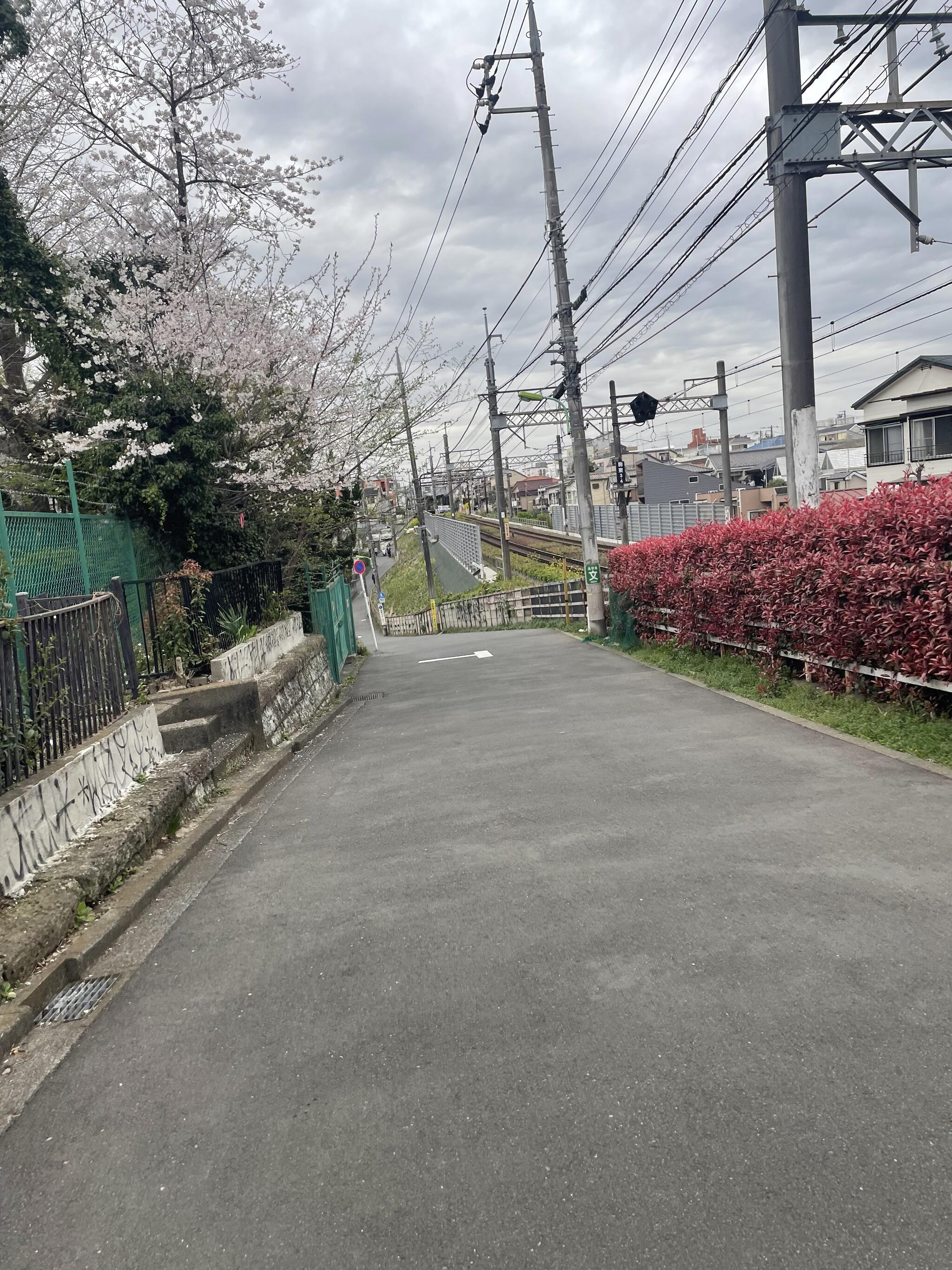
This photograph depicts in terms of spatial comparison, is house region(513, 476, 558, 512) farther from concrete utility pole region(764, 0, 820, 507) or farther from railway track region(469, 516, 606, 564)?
concrete utility pole region(764, 0, 820, 507)

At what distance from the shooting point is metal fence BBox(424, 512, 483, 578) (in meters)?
47.0

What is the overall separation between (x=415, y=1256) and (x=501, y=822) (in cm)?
401

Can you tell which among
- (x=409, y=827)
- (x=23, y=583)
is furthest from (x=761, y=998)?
(x=23, y=583)

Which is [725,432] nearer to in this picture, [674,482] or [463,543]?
[463,543]

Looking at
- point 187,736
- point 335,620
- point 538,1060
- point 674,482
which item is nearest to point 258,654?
point 187,736

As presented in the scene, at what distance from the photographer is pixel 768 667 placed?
10.9 m

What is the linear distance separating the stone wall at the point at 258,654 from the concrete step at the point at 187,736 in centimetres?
107

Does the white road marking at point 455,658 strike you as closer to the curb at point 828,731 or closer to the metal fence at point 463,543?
the curb at point 828,731

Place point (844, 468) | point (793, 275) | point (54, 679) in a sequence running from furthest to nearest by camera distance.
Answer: point (844, 468) → point (793, 275) → point (54, 679)

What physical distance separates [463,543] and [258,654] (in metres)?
40.8

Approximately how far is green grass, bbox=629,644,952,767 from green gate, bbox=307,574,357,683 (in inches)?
307

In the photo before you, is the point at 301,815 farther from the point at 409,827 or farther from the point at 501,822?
the point at 501,822

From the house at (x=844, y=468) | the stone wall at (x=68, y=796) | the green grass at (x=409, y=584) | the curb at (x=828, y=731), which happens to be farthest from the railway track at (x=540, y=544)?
the stone wall at (x=68, y=796)

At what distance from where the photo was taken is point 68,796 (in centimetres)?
572
